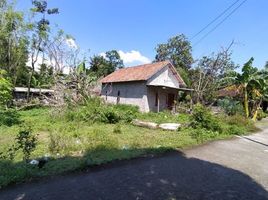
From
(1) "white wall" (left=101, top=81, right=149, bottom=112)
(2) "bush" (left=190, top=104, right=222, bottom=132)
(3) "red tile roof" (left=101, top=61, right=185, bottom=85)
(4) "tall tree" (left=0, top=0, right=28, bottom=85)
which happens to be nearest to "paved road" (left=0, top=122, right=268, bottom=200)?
(2) "bush" (left=190, top=104, right=222, bottom=132)

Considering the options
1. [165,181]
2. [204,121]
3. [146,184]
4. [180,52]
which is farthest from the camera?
[180,52]

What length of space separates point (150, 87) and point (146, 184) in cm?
1740

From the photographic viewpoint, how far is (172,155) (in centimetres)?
821

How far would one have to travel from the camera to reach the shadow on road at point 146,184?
5.00 m

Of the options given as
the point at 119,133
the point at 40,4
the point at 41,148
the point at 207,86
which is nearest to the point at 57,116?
the point at 119,133

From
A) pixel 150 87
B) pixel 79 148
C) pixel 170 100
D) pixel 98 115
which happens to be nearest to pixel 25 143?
pixel 79 148

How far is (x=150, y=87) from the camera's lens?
2267cm

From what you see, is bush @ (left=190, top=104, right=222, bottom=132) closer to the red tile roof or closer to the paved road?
the paved road

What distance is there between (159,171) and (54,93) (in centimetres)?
1422

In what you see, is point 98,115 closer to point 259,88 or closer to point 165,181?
point 165,181

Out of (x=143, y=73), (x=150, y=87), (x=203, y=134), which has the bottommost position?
(x=203, y=134)

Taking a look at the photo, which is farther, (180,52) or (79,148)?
(180,52)

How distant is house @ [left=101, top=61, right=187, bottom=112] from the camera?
73.9 feet

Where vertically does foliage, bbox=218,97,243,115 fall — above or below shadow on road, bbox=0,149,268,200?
above
